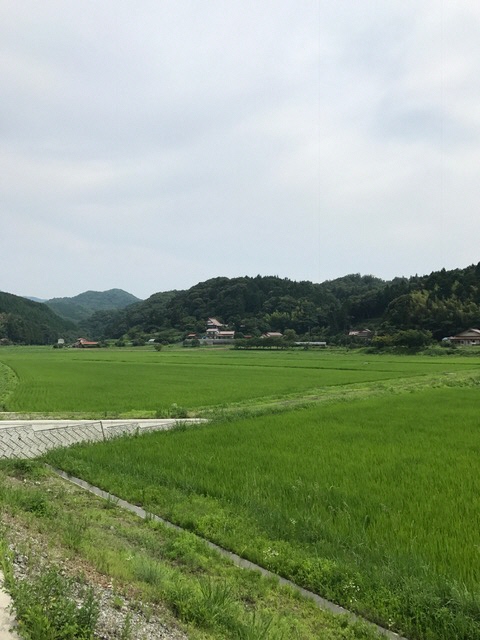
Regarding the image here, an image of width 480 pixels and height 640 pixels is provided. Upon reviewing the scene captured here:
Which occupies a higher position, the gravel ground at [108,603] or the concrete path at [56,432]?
the gravel ground at [108,603]

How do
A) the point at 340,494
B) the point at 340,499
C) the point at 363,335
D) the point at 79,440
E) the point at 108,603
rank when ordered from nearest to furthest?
the point at 108,603, the point at 340,499, the point at 340,494, the point at 79,440, the point at 363,335

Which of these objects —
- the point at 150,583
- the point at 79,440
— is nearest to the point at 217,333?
the point at 79,440

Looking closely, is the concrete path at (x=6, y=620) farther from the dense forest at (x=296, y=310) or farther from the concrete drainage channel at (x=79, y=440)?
the dense forest at (x=296, y=310)

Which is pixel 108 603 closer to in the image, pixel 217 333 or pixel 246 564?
pixel 246 564

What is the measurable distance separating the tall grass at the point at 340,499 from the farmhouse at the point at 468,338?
194 ft

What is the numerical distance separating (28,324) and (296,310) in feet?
215

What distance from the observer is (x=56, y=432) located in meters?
11.0

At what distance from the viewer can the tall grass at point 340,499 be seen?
13.5 ft

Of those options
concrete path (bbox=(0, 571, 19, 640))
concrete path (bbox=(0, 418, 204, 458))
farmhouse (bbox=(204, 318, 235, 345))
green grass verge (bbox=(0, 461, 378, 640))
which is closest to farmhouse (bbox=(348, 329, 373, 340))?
farmhouse (bbox=(204, 318, 235, 345))

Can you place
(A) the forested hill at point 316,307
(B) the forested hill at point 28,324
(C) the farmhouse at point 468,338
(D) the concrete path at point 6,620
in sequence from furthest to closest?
(B) the forested hill at point 28,324
(A) the forested hill at point 316,307
(C) the farmhouse at point 468,338
(D) the concrete path at point 6,620

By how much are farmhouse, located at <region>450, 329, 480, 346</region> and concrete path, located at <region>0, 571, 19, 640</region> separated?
68.8 m

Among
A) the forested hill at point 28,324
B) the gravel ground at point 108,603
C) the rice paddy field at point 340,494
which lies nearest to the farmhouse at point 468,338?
the rice paddy field at point 340,494

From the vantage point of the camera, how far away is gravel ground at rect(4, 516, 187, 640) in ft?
10.4

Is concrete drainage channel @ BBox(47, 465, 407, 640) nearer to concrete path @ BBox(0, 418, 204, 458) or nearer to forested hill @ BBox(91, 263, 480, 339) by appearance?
concrete path @ BBox(0, 418, 204, 458)
